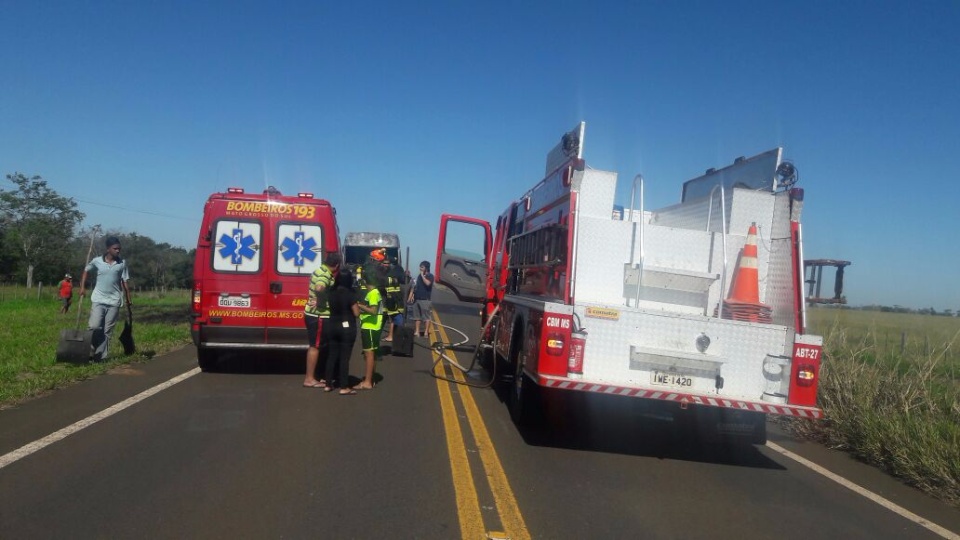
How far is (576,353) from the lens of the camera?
22.9 feet

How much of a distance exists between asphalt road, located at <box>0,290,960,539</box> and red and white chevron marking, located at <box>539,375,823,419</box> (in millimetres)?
613

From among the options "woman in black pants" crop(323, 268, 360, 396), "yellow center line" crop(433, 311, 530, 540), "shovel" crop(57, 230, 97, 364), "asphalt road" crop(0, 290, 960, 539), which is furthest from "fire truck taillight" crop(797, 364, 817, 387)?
"shovel" crop(57, 230, 97, 364)

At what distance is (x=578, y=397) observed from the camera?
26.7ft

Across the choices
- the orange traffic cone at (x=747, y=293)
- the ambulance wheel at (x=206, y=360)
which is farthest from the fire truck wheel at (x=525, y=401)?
the ambulance wheel at (x=206, y=360)

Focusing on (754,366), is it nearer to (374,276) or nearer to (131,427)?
(374,276)

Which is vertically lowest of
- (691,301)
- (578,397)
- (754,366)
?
(578,397)

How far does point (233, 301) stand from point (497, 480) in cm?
568

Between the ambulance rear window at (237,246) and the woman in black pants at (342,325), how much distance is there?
64.9 inches

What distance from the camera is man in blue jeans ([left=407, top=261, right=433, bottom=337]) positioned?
622 inches

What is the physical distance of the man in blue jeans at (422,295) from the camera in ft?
51.8

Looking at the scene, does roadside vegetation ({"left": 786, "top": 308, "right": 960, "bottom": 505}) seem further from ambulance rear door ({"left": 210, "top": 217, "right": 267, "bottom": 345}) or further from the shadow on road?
ambulance rear door ({"left": 210, "top": 217, "right": 267, "bottom": 345})

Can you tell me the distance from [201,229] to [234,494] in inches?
228

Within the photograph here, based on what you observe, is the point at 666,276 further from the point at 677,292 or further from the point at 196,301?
the point at 196,301

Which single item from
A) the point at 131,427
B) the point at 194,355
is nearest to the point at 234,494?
the point at 131,427
